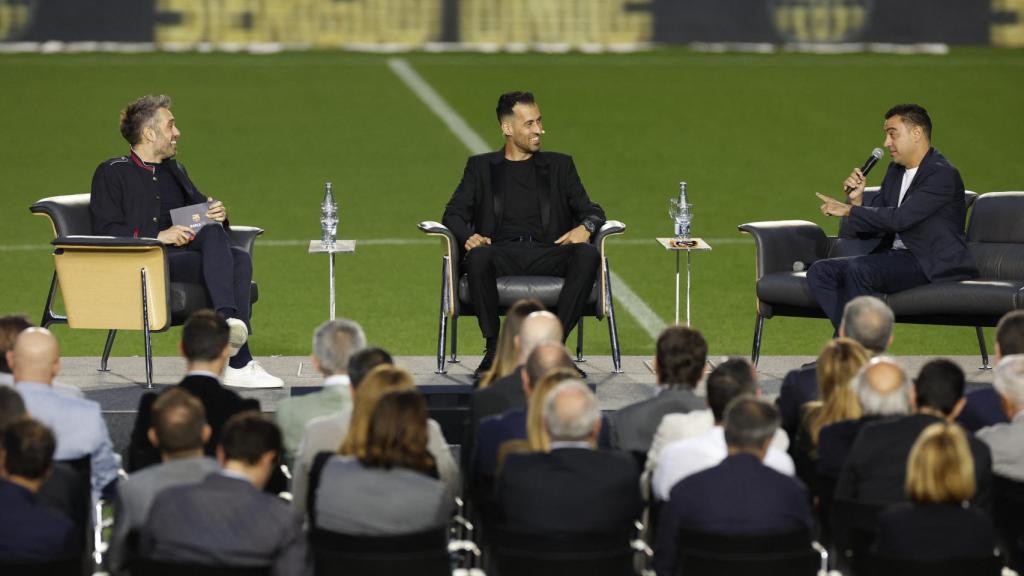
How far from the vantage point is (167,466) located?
5.70 meters

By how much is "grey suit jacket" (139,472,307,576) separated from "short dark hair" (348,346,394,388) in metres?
1.15

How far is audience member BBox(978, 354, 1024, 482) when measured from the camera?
6277 millimetres

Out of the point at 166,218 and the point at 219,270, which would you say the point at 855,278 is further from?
the point at 166,218

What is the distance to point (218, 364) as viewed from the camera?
674cm

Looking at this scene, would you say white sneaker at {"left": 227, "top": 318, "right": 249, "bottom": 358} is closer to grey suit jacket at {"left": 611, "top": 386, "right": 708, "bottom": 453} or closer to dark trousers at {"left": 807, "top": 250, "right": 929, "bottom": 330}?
dark trousers at {"left": 807, "top": 250, "right": 929, "bottom": 330}

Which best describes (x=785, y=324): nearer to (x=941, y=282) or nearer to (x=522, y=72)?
(x=941, y=282)

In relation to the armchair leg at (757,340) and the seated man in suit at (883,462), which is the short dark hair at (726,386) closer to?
the seated man in suit at (883,462)

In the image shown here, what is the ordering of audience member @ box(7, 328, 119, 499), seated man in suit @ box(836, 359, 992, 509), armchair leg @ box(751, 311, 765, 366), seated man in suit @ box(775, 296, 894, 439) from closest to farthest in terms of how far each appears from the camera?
seated man in suit @ box(836, 359, 992, 509)
audience member @ box(7, 328, 119, 499)
seated man in suit @ box(775, 296, 894, 439)
armchair leg @ box(751, 311, 765, 366)

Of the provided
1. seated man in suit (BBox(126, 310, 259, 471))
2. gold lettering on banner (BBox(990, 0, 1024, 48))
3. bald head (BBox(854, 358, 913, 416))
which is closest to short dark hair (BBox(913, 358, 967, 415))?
bald head (BBox(854, 358, 913, 416))

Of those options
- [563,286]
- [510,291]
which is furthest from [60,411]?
[563,286]

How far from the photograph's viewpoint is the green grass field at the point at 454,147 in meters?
12.5

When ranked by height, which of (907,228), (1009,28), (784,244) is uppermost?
(1009,28)

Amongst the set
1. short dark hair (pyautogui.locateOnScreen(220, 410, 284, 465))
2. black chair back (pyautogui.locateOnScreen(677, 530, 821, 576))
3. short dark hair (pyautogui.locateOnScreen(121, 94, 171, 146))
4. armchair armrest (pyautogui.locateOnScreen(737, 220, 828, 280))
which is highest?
short dark hair (pyautogui.locateOnScreen(121, 94, 171, 146))

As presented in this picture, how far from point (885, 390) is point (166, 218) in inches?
191
